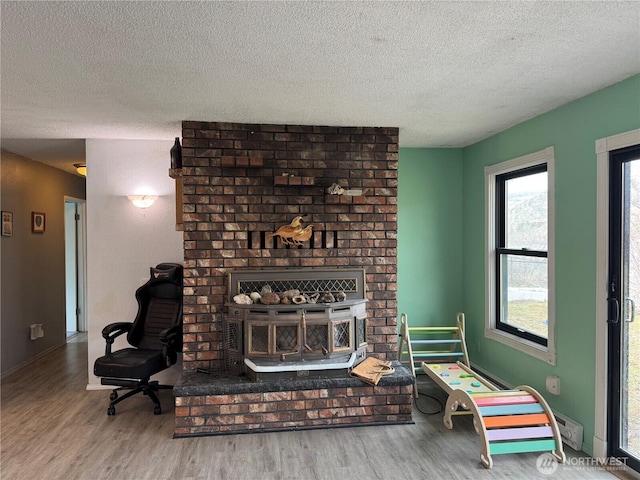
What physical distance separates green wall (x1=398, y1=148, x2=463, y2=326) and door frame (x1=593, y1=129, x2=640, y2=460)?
2.06 m

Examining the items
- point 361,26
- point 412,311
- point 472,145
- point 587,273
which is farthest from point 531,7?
point 412,311

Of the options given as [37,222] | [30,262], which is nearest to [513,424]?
[30,262]

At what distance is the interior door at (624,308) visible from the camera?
274 centimetres

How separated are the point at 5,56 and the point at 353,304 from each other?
2.71 metres

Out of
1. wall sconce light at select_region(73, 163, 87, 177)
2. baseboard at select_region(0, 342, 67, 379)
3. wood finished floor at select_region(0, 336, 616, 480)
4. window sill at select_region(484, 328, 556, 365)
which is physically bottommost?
wood finished floor at select_region(0, 336, 616, 480)

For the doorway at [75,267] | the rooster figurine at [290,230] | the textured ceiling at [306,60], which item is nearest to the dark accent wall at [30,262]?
the doorway at [75,267]

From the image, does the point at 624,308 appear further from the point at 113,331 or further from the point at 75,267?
the point at 75,267

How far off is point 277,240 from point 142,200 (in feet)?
4.92

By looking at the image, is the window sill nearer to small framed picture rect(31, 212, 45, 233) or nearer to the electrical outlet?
the electrical outlet

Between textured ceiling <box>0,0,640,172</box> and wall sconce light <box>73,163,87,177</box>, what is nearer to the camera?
textured ceiling <box>0,0,640,172</box>

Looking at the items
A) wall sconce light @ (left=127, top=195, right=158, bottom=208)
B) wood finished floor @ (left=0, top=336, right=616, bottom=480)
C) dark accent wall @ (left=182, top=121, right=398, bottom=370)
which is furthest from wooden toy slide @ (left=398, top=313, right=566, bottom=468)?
wall sconce light @ (left=127, top=195, right=158, bottom=208)

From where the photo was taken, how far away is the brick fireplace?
3.47 metres

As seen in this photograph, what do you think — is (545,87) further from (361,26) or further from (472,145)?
(472,145)

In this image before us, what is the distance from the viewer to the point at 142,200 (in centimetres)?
439
